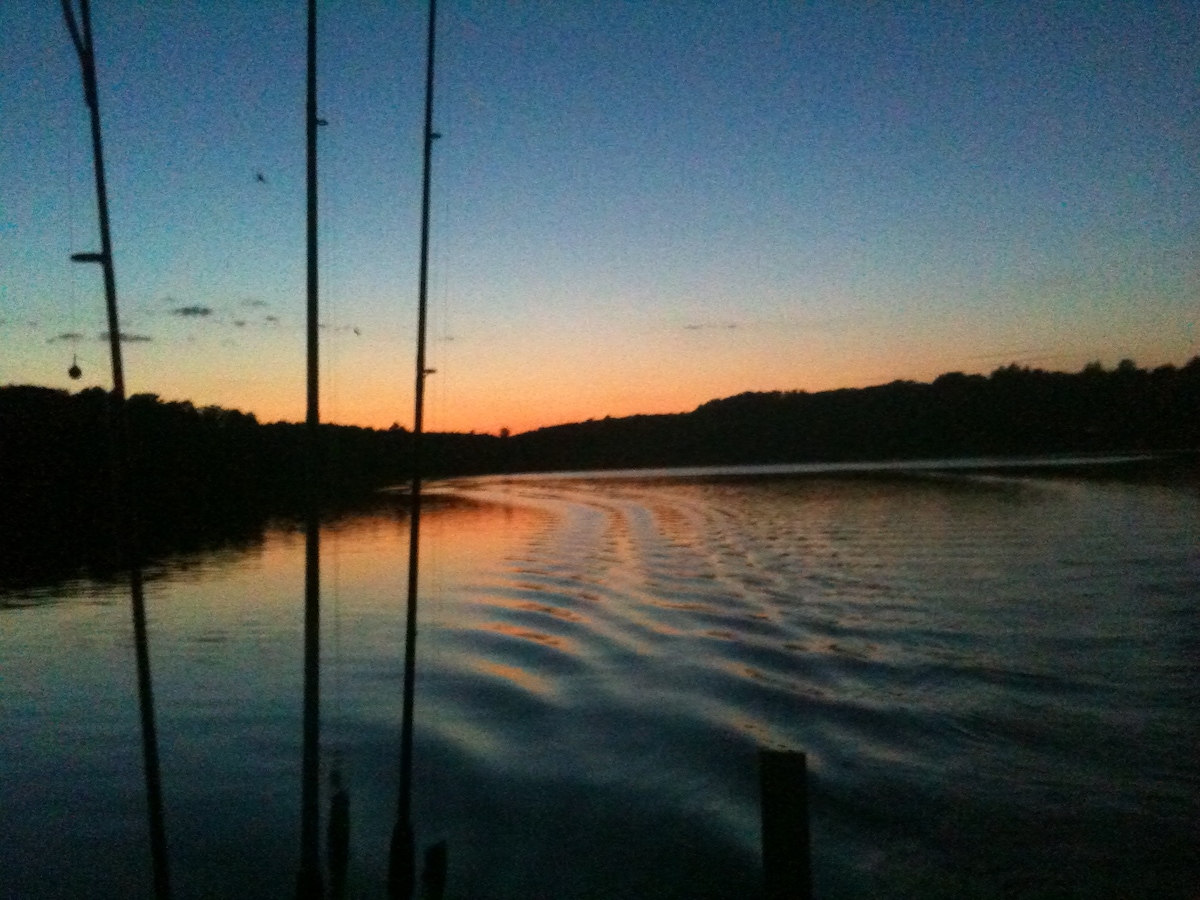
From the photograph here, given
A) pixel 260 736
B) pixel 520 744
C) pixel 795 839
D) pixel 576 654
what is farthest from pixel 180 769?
pixel 795 839

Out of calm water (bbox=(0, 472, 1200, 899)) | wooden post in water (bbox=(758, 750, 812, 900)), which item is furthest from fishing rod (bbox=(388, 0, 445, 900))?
wooden post in water (bbox=(758, 750, 812, 900))

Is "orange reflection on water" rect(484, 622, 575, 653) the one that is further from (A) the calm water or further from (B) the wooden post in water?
(B) the wooden post in water

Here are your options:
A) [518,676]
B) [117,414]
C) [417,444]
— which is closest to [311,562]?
[117,414]

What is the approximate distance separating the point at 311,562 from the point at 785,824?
13.3 ft

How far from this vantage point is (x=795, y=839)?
621 cm

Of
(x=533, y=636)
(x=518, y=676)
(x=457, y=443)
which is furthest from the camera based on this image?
(x=457, y=443)

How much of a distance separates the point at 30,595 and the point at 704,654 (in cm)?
2243

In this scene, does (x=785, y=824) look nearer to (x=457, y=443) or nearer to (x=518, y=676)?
(x=518, y=676)

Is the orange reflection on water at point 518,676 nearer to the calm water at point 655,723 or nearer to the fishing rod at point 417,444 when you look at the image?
the calm water at point 655,723

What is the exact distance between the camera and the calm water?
9562mm

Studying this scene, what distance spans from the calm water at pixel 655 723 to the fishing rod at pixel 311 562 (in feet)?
7.19

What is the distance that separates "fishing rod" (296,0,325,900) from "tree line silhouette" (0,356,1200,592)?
37.9m

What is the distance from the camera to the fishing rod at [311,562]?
7.26m

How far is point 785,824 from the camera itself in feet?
20.2
